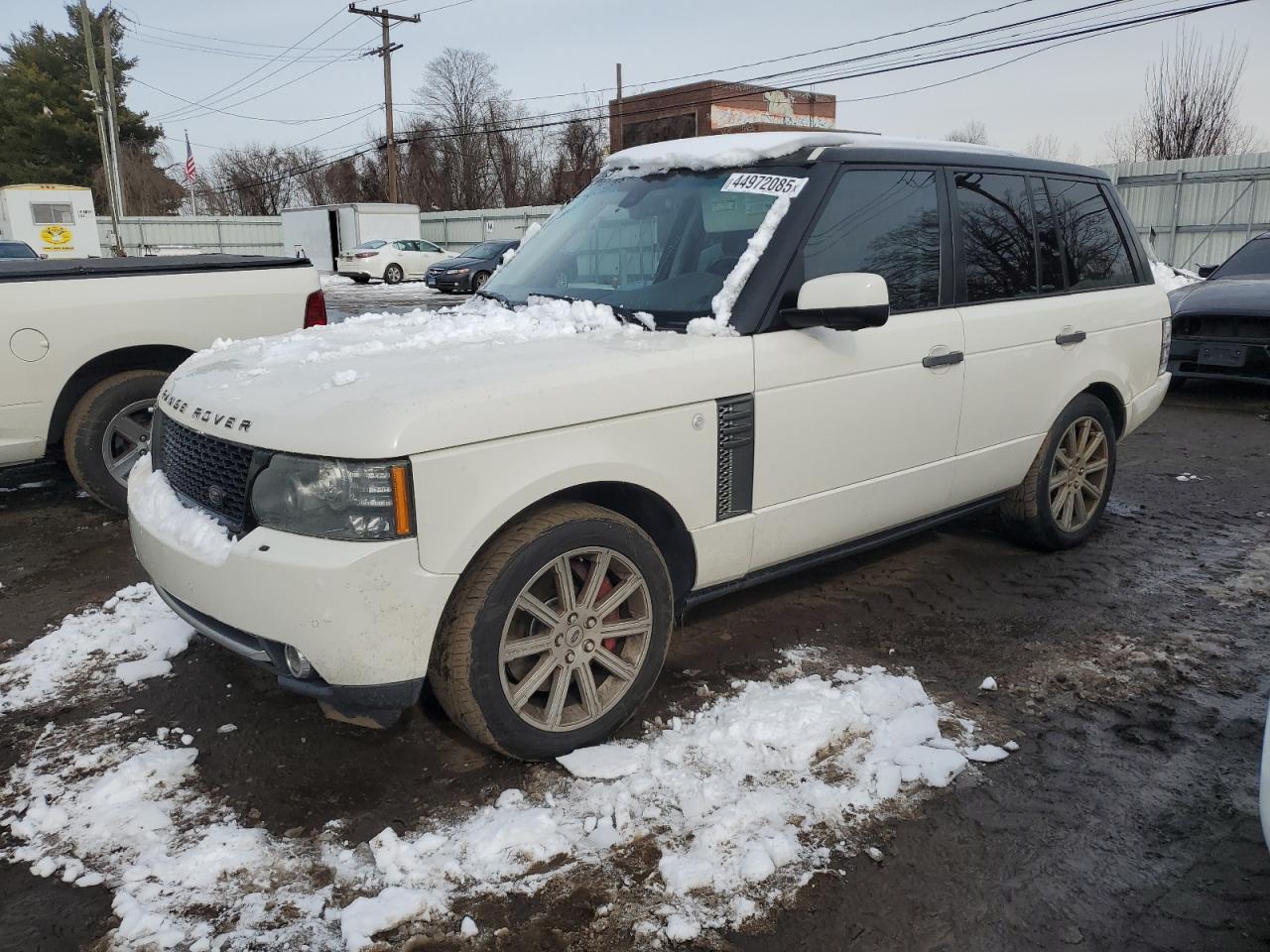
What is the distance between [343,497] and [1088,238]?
13.4ft

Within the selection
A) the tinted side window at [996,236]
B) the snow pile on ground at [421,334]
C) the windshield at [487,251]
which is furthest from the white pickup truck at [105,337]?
the windshield at [487,251]

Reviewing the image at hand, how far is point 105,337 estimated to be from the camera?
5332 millimetres

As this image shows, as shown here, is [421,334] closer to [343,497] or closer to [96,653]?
[343,497]

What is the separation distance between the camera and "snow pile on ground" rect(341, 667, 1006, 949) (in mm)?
2396

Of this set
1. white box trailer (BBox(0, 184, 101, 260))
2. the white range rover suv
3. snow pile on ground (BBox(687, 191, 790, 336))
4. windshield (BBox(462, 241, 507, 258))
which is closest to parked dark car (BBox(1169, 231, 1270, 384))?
the white range rover suv

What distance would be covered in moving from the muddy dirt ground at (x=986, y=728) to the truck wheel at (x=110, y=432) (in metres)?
0.29

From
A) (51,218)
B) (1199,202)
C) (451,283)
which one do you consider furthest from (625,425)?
(51,218)

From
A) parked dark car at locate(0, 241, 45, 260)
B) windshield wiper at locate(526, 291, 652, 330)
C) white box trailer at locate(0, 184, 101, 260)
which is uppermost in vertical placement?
white box trailer at locate(0, 184, 101, 260)

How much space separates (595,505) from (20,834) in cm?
188

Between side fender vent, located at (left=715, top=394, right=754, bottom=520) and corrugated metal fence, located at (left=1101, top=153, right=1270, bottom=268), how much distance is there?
21.0 m

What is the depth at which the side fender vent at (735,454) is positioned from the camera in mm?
3170

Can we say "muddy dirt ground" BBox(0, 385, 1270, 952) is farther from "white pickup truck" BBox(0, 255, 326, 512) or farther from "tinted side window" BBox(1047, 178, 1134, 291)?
"tinted side window" BBox(1047, 178, 1134, 291)

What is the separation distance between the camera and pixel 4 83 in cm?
5162

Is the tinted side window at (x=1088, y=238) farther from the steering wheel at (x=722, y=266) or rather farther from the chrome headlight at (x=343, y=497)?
the chrome headlight at (x=343, y=497)
